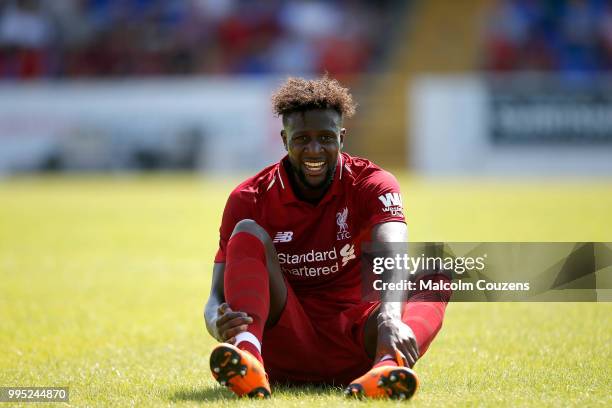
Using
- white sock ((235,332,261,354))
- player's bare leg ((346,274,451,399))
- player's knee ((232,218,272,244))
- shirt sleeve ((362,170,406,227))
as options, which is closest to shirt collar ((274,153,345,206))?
shirt sleeve ((362,170,406,227))

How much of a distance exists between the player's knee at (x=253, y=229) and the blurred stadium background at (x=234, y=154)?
82 cm

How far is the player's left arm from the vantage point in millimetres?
4719

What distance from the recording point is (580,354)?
609 cm

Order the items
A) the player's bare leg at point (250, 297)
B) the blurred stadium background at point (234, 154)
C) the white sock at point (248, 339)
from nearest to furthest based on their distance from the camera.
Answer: the player's bare leg at point (250, 297)
the white sock at point (248, 339)
the blurred stadium background at point (234, 154)

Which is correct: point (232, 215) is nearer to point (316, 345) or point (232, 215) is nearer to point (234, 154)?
point (316, 345)

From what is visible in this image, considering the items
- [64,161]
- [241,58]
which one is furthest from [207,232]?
[241,58]

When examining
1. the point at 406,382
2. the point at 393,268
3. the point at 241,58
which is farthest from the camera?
the point at 241,58

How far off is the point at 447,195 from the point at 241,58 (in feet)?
39.2

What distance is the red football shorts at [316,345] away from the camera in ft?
17.0

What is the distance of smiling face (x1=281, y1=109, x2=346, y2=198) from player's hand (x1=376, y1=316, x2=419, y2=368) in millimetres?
925

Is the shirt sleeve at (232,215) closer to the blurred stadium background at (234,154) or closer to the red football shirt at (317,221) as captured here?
the red football shirt at (317,221)

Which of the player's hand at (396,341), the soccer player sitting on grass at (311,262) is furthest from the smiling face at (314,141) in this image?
the player's hand at (396,341)

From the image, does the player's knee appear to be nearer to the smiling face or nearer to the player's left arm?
the smiling face

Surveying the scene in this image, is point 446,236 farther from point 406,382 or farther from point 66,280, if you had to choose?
point 406,382
